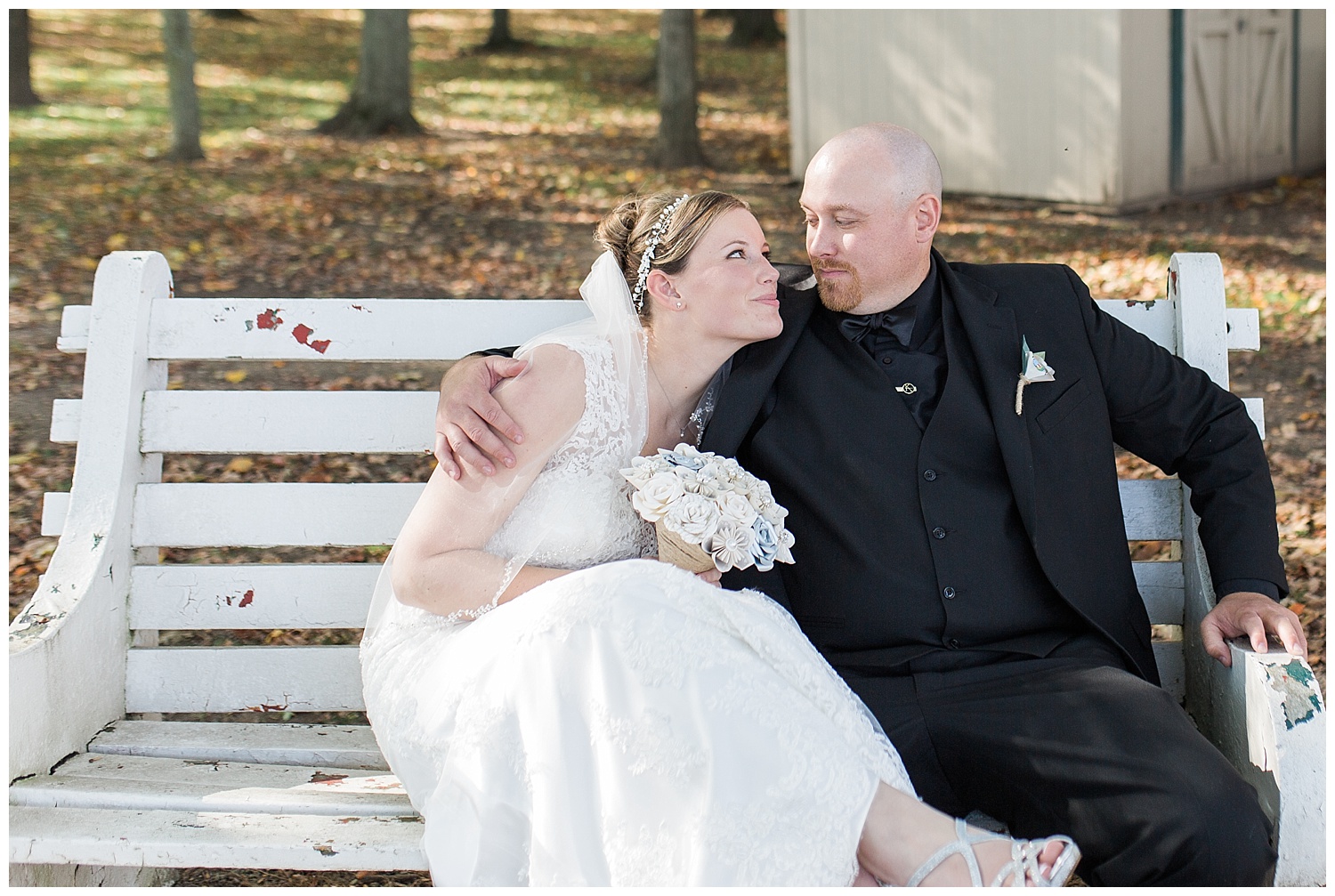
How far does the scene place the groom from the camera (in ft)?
9.53

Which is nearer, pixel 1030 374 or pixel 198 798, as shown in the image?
pixel 198 798

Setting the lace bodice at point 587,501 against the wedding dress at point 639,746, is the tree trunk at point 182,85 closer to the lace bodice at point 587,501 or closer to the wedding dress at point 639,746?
the lace bodice at point 587,501

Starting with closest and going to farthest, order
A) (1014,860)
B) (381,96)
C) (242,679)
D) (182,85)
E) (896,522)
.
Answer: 1. (1014,860)
2. (896,522)
3. (242,679)
4. (182,85)
5. (381,96)

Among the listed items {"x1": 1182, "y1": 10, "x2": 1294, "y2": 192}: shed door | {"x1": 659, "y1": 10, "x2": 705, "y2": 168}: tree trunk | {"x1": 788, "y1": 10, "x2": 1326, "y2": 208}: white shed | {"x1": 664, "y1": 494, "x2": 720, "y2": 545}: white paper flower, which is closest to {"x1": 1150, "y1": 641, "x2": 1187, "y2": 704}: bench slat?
{"x1": 664, "y1": 494, "x2": 720, "y2": 545}: white paper flower

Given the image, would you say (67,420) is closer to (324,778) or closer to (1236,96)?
(324,778)

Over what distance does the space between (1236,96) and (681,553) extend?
1238cm

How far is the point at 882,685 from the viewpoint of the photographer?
3045 mm

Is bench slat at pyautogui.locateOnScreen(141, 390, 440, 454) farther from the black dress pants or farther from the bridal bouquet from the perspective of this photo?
the black dress pants

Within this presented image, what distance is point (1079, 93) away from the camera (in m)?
11.9

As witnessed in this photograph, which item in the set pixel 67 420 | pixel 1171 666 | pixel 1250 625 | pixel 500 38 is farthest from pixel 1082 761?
pixel 500 38

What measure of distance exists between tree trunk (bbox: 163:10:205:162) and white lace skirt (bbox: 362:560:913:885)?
11.0 meters

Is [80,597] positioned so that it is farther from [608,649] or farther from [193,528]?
[608,649]

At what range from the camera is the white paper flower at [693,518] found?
2.77 meters

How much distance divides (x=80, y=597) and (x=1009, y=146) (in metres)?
11.2
